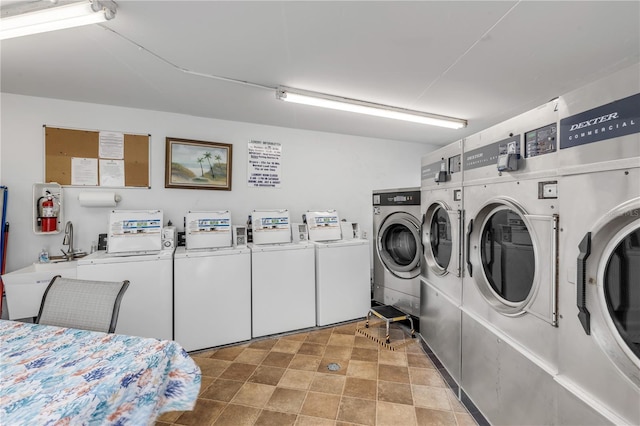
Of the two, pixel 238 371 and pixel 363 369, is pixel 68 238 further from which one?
pixel 363 369

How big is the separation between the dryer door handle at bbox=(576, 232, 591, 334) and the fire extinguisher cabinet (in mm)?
4139

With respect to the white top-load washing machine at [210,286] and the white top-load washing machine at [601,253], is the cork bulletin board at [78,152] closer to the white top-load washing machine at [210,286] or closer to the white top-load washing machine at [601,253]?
the white top-load washing machine at [210,286]

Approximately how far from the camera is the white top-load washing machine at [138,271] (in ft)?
7.80

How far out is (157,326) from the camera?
8.20ft

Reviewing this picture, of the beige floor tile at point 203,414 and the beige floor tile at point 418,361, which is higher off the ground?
the beige floor tile at point 418,361

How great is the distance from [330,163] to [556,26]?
2.86 metres

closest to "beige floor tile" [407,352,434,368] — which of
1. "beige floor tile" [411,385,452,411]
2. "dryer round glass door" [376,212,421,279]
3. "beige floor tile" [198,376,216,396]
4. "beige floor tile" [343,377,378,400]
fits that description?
"beige floor tile" [411,385,452,411]

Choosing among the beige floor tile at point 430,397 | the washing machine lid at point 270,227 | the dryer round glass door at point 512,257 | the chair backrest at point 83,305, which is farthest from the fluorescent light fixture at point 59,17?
the beige floor tile at point 430,397

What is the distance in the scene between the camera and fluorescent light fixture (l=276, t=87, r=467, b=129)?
253cm

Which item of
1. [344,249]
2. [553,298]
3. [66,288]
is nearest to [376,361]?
[344,249]

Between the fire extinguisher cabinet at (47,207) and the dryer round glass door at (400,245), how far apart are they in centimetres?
368

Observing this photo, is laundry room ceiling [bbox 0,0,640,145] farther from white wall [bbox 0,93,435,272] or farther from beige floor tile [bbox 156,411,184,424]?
beige floor tile [bbox 156,411,184,424]

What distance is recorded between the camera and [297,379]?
2.26 metres

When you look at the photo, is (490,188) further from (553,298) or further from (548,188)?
(553,298)
